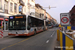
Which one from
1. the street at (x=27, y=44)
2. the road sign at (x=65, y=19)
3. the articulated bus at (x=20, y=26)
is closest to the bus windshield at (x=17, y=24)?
the articulated bus at (x=20, y=26)

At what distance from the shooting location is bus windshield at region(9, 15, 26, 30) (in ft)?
40.3

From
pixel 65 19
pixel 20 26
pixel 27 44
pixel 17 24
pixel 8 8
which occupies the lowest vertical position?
pixel 27 44

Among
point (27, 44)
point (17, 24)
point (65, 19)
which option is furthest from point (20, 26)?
point (65, 19)

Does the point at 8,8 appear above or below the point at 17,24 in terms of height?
above

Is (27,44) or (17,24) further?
(17,24)

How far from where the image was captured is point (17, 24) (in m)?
12.5

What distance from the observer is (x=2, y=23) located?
2253 cm

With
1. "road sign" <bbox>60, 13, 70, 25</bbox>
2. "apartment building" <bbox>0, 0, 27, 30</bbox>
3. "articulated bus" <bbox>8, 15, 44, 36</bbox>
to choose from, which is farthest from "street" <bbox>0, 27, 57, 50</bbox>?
"apartment building" <bbox>0, 0, 27, 30</bbox>

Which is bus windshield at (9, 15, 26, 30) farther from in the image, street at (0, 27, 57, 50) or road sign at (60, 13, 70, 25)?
road sign at (60, 13, 70, 25)

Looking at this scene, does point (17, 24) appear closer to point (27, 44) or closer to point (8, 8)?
point (27, 44)

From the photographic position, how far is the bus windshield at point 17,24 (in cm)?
1228

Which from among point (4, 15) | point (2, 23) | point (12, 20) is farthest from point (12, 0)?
point (12, 20)

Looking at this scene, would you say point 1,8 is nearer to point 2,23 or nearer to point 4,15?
point 4,15

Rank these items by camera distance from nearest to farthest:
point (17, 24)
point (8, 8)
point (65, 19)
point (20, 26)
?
point (65, 19), point (20, 26), point (17, 24), point (8, 8)
